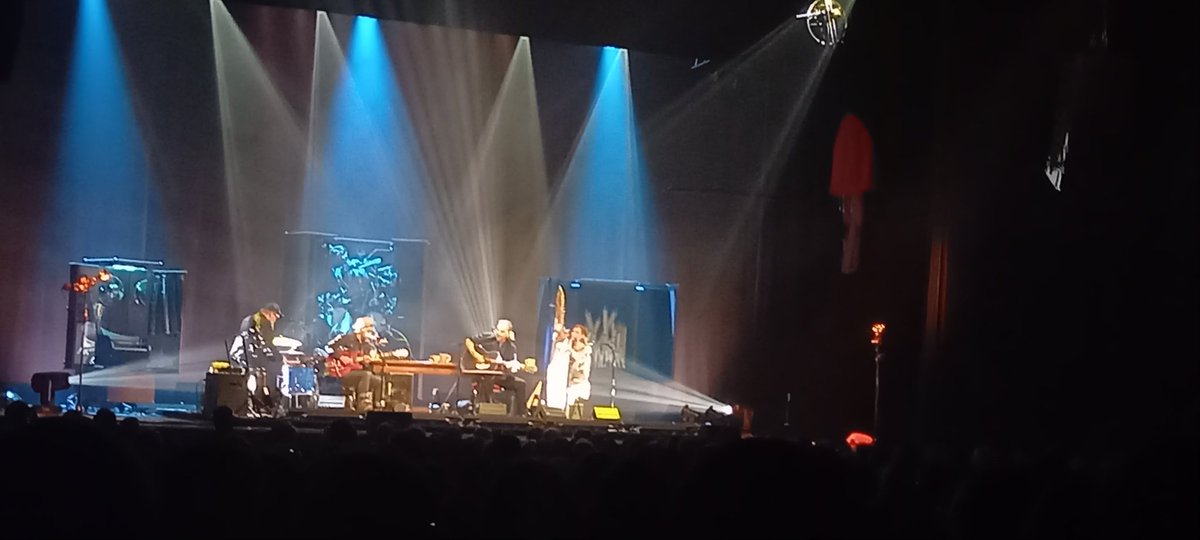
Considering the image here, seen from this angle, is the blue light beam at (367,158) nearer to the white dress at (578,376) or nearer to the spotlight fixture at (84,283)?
the spotlight fixture at (84,283)

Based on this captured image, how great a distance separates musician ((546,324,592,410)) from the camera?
13.4m

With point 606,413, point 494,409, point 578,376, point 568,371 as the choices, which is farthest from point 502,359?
point 606,413

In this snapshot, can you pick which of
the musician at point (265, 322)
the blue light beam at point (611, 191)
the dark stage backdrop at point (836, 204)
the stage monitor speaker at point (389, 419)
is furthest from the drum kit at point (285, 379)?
the blue light beam at point (611, 191)

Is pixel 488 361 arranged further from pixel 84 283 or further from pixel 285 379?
pixel 84 283

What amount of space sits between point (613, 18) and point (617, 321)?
3844mm

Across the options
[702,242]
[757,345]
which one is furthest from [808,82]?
[757,345]

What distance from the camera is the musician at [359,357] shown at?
12.1m

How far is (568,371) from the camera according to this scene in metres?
13.5

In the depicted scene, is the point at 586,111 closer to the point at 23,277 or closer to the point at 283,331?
the point at 283,331

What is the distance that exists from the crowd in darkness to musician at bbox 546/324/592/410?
9.81 meters

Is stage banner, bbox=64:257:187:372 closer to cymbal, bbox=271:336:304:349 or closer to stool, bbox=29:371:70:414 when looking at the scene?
stool, bbox=29:371:70:414

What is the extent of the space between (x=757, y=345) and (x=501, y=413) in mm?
4233

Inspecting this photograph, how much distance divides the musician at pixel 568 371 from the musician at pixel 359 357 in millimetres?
2037

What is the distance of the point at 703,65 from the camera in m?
15.5
